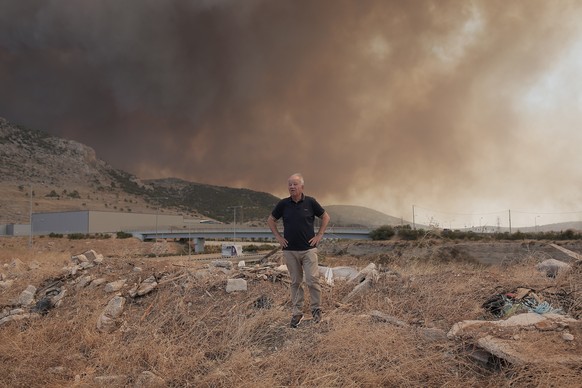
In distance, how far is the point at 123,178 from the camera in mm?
156875

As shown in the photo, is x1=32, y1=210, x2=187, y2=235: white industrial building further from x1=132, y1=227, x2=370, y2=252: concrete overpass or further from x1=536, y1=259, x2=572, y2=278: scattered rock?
x1=536, y1=259, x2=572, y2=278: scattered rock

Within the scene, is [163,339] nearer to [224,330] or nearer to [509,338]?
[224,330]

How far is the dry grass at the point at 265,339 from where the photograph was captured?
16.2 ft

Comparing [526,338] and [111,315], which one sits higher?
[526,338]

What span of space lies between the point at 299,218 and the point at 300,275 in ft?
3.15

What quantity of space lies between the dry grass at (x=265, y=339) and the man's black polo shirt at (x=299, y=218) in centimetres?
132

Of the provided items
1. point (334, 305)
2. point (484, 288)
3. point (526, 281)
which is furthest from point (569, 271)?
point (334, 305)

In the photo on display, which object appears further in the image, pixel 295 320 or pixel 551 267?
pixel 551 267

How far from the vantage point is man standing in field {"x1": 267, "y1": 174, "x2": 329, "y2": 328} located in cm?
688

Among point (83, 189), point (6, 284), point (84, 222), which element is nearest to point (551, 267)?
point (6, 284)

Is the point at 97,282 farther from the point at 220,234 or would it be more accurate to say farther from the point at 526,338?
the point at 220,234

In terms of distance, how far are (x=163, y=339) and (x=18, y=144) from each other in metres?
140

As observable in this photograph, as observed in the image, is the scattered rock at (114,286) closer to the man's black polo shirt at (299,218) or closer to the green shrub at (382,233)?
the man's black polo shirt at (299,218)

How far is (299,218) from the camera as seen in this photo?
274 inches
